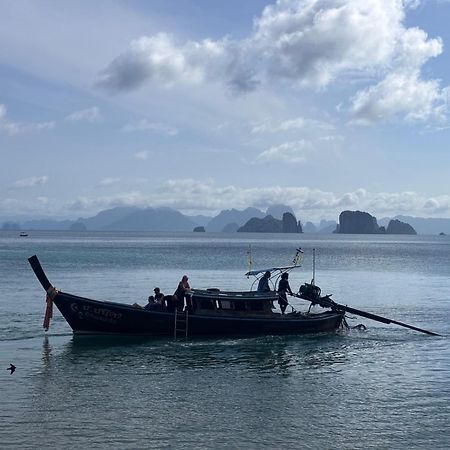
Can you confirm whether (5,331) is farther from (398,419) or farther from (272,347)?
(398,419)

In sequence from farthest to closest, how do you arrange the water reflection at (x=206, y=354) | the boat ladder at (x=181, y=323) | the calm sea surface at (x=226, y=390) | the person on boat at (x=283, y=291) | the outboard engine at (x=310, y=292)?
the outboard engine at (x=310, y=292) < the person on boat at (x=283, y=291) < the boat ladder at (x=181, y=323) < the water reflection at (x=206, y=354) < the calm sea surface at (x=226, y=390)

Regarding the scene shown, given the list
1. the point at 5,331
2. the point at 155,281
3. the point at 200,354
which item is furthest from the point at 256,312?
the point at 155,281

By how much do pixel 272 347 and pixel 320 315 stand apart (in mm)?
5939

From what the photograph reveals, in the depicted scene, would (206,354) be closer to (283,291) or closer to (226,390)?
(226,390)

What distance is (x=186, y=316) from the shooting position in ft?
112

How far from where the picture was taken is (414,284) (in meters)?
73.2

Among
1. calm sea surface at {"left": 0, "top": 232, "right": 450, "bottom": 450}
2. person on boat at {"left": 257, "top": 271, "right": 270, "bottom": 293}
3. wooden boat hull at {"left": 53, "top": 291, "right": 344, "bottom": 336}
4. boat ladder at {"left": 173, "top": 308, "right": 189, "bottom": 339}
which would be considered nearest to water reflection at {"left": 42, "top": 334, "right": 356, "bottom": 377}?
calm sea surface at {"left": 0, "top": 232, "right": 450, "bottom": 450}

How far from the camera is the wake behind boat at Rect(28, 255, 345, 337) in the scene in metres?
33.7

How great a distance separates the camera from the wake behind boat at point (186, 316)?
33.7 meters

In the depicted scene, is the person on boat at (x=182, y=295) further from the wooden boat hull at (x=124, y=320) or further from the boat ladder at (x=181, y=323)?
the wooden boat hull at (x=124, y=320)

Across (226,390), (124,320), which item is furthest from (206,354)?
(226,390)

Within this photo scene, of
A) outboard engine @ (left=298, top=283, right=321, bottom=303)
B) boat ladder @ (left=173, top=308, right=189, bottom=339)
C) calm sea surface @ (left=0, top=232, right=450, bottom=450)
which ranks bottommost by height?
calm sea surface @ (left=0, top=232, right=450, bottom=450)

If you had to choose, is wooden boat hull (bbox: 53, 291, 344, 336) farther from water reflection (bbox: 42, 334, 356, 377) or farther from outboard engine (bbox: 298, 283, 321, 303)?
outboard engine (bbox: 298, 283, 321, 303)

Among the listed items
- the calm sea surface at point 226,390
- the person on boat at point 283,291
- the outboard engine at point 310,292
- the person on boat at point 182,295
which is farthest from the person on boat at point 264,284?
the person on boat at point 182,295
